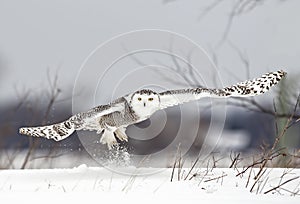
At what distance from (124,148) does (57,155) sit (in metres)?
3.46

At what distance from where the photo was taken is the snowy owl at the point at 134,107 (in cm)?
481

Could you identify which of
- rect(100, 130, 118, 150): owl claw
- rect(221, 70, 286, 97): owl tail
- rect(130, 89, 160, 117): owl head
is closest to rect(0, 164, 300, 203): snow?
rect(100, 130, 118, 150): owl claw

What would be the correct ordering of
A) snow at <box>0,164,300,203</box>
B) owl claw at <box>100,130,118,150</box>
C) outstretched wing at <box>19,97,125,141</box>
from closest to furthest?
snow at <box>0,164,300,203</box> < outstretched wing at <box>19,97,125,141</box> < owl claw at <box>100,130,118,150</box>

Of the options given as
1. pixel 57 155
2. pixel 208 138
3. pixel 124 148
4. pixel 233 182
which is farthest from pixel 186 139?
pixel 57 155

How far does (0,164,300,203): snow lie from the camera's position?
3.67 metres

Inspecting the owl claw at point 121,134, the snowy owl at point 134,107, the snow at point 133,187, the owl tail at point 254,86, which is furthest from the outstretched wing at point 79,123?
the owl tail at point 254,86

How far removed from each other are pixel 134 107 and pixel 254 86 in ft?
3.53

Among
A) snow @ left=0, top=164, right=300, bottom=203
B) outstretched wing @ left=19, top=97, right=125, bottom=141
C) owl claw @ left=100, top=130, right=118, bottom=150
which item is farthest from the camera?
owl claw @ left=100, top=130, right=118, bottom=150

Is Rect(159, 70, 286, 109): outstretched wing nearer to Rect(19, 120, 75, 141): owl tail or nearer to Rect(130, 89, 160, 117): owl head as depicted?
A: Rect(130, 89, 160, 117): owl head

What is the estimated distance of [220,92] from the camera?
4.80m

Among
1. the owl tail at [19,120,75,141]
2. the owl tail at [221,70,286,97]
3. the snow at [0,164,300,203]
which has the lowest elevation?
the snow at [0,164,300,203]

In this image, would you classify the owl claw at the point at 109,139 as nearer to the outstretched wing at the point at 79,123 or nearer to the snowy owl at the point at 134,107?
the snowy owl at the point at 134,107

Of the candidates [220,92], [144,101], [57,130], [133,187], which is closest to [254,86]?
[220,92]

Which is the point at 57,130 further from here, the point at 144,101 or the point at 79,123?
the point at 144,101
